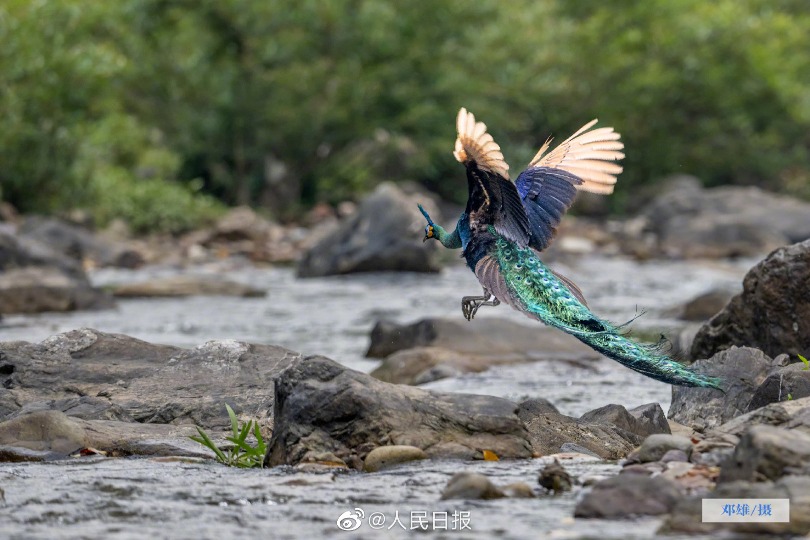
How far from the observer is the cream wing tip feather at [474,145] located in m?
6.95

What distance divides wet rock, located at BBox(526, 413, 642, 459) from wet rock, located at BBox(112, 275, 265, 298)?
37.3ft

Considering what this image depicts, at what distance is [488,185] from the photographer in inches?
294

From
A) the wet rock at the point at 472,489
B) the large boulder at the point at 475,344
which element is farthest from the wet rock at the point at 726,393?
the large boulder at the point at 475,344

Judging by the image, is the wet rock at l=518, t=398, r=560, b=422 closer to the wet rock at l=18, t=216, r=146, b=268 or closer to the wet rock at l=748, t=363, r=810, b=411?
the wet rock at l=748, t=363, r=810, b=411

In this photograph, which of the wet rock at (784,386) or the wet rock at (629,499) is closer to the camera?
the wet rock at (629,499)

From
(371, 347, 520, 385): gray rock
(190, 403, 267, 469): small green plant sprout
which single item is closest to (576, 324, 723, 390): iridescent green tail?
(190, 403, 267, 469): small green plant sprout

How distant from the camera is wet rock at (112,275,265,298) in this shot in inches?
724

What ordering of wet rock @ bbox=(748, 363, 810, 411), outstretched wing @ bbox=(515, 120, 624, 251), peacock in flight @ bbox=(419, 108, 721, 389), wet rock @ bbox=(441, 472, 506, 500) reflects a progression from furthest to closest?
outstretched wing @ bbox=(515, 120, 624, 251) → wet rock @ bbox=(748, 363, 810, 411) → peacock in flight @ bbox=(419, 108, 721, 389) → wet rock @ bbox=(441, 472, 506, 500)

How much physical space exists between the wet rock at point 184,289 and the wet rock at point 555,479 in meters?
12.8

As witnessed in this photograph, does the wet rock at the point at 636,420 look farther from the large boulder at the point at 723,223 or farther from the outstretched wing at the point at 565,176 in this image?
the large boulder at the point at 723,223

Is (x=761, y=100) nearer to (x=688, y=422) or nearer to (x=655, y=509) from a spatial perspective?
(x=688, y=422)

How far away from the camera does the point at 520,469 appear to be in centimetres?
662

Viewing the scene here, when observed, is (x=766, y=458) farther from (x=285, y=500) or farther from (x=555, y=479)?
(x=285, y=500)

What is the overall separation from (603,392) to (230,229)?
1640cm
